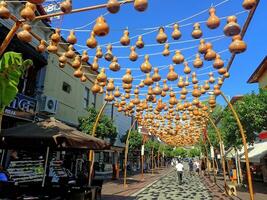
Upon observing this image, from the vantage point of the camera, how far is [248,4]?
529cm

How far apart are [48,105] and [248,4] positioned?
14.2 meters

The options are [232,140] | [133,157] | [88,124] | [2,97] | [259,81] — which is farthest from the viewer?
[133,157]

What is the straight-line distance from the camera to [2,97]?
18.9 feet

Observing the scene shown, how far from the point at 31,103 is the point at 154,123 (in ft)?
23.7

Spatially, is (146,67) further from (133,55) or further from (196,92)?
(196,92)

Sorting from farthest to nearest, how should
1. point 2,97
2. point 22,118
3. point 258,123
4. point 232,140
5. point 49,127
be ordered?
1. point 232,140
2. point 258,123
3. point 22,118
4. point 49,127
5. point 2,97

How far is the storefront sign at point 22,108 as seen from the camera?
14104 mm

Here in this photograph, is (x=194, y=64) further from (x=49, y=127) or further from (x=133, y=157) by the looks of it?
(x=133, y=157)

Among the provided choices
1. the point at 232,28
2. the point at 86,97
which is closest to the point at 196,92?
the point at 232,28

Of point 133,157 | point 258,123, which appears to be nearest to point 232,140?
point 258,123

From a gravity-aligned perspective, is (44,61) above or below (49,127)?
above

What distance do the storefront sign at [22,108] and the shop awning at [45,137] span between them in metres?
5.02

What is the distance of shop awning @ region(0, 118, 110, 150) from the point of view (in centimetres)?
795

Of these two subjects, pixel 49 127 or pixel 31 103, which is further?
pixel 31 103
